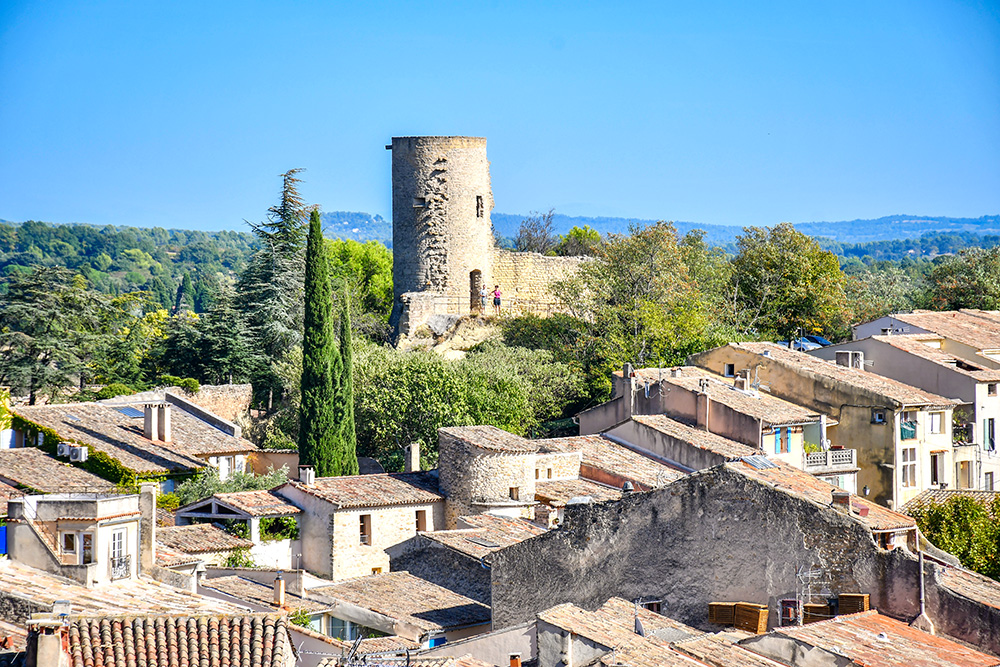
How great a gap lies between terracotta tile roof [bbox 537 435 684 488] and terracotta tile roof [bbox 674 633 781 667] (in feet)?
43.2

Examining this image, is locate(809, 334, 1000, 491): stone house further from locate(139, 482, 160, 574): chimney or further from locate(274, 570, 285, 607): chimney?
locate(139, 482, 160, 574): chimney

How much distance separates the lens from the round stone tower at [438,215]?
163 ft

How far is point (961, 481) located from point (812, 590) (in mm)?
21887

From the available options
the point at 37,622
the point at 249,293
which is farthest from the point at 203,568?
the point at 249,293

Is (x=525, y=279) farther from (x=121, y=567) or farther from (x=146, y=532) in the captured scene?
(x=121, y=567)

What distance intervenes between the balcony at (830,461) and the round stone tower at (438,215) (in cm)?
1954

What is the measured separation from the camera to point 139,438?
3531 cm

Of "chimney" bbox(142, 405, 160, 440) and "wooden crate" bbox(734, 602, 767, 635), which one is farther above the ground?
"chimney" bbox(142, 405, 160, 440)

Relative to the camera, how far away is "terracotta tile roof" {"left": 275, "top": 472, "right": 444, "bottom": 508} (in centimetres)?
2930

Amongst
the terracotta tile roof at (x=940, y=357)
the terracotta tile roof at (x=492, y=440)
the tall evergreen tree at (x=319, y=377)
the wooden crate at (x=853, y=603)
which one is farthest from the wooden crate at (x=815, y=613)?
the terracotta tile roof at (x=940, y=357)

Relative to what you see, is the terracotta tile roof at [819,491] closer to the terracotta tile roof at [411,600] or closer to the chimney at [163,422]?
the terracotta tile roof at [411,600]

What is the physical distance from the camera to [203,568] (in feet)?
80.0

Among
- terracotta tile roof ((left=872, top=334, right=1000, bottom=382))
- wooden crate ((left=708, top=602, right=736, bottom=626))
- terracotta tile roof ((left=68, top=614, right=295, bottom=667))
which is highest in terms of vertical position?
terracotta tile roof ((left=872, top=334, right=1000, bottom=382))

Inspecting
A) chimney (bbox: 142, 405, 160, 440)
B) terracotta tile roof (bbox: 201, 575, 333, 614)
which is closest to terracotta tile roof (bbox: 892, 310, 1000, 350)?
chimney (bbox: 142, 405, 160, 440)
